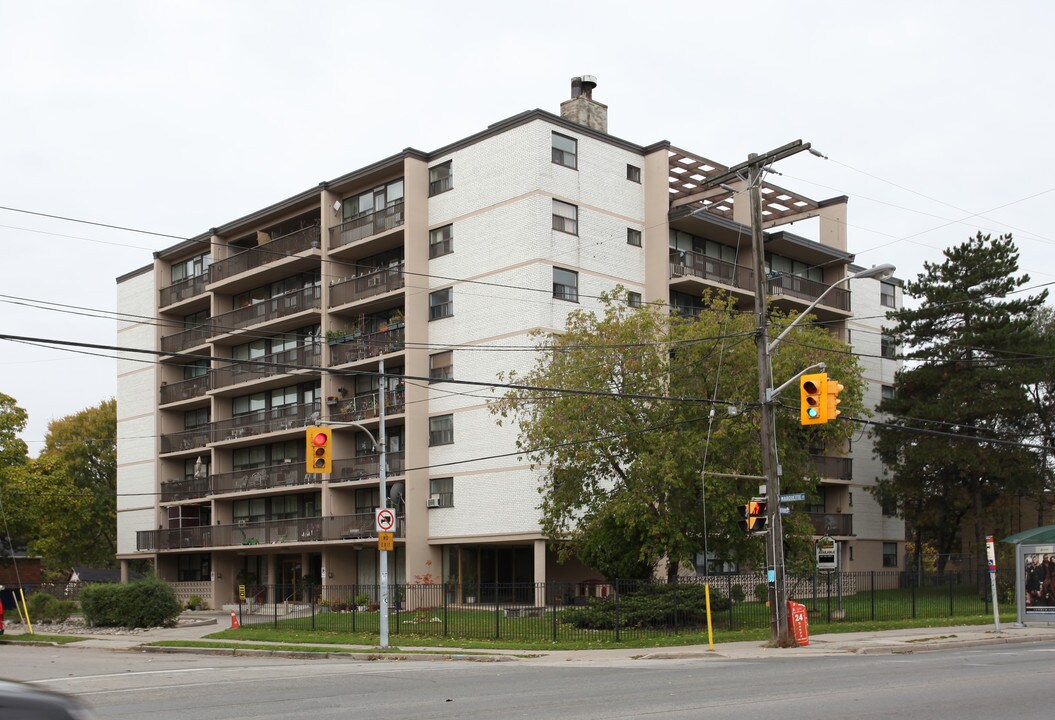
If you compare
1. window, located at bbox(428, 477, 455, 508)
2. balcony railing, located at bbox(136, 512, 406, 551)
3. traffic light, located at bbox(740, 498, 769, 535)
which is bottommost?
balcony railing, located at bbox(136, 512, 406, 551)

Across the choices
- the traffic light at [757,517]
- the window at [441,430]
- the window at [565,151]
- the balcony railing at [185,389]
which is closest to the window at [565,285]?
the window at [565,151]

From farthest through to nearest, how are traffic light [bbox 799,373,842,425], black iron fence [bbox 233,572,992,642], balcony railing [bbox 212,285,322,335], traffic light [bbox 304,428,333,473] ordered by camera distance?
balcony railing [bbox 212,285,322,335] < black iron fence [bbox 233,572,992,642] < traffic light [bbox 304,428,333,473] < traffic light [bbox 799,373,842,425]

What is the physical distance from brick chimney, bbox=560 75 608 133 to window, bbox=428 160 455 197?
577cm

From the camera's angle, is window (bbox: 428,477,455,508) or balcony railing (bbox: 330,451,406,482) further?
balcony railing (bbox: 330,451,406,482)

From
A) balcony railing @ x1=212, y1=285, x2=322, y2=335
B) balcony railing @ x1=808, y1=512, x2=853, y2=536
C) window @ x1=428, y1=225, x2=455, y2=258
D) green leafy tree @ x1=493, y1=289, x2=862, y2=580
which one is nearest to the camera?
green leafy tree @ x1=493, y1=289, x2=862, y2=580

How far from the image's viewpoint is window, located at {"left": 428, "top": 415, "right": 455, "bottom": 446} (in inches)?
1783

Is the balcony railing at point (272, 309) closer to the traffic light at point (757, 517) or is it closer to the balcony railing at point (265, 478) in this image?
the balcony railing at point (265, 478)

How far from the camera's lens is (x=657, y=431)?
3375cm

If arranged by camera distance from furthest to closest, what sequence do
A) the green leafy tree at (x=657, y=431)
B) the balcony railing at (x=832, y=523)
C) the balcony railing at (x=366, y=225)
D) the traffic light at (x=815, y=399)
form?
the balcony railing at (x=832, y=523) → the balcony railing at (x=366, y=225) → the green leafy tree at (x=657, y=431) → the traffic light at (x=815, y=399)

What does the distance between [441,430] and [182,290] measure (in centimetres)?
2141

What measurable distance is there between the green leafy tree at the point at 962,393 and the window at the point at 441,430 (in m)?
20.1

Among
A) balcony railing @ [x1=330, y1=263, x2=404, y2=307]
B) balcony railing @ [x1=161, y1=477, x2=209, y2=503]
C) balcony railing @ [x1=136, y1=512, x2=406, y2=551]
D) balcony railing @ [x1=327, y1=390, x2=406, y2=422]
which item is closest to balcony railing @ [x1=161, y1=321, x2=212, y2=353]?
balcony railing @ [x1=161, y1=477, x2=209, y2=503]

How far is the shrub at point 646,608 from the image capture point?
30422 millimetres

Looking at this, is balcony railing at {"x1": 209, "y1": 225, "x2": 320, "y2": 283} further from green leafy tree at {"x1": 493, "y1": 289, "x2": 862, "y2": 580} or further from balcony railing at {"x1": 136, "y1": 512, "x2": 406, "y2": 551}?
green leafy tree at {"x1": 493, "y1": 289, "x2": 862, "y2": 580}
